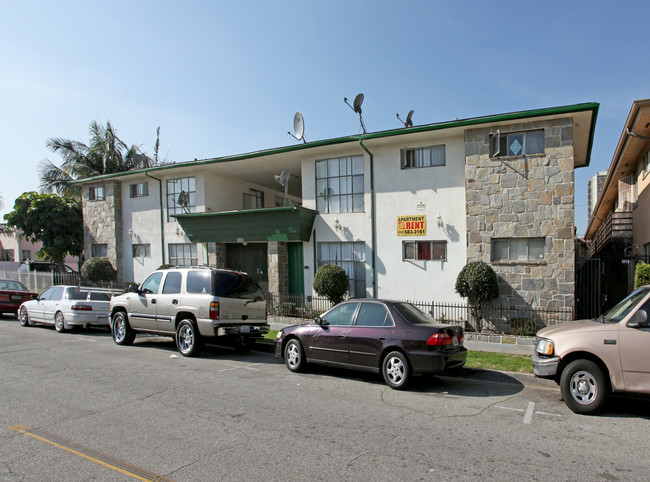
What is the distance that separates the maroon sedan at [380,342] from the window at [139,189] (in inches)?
612

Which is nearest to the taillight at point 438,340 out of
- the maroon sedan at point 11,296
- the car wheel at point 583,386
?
the car wheel at point 583,386

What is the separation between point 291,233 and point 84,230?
13664 millimetres

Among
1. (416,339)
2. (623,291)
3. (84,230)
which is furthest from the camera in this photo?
(84,230)

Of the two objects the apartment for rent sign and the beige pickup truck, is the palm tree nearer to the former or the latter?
the apartment for rent sign

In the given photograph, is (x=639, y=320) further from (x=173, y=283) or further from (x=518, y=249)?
(x=173, y=283)

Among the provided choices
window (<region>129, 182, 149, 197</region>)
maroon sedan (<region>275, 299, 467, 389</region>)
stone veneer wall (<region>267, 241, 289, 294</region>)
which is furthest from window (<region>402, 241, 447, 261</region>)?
window (<region>129, 182, 149, 197</region>)

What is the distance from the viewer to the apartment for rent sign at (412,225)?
14.2 metres

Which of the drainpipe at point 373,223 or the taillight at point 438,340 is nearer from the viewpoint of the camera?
the taillight at point 438,340

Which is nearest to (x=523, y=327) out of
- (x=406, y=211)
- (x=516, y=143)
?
(x=406, y=211)

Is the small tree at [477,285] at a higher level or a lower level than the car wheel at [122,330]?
higher

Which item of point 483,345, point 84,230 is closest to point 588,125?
point 483,345

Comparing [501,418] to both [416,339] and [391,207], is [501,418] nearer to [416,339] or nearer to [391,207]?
[416,339]

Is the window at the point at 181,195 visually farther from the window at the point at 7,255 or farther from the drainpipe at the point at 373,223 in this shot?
the window at the point at 7,255

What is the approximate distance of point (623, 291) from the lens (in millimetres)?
16859
